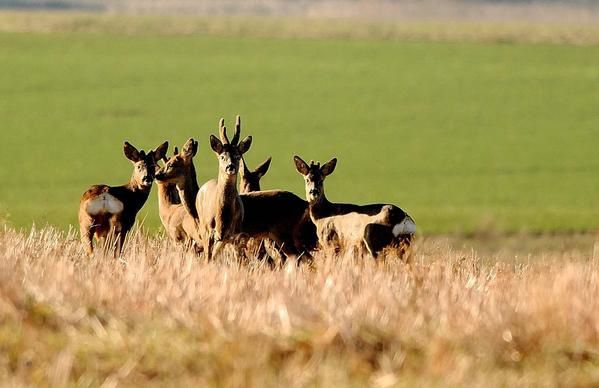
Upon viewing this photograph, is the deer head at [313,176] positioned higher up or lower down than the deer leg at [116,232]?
higher up

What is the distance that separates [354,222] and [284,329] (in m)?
4.48

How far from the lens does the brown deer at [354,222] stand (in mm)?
12086

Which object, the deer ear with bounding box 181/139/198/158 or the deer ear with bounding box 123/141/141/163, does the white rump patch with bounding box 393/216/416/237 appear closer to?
the deer ear with bounding box 181/139/198/158

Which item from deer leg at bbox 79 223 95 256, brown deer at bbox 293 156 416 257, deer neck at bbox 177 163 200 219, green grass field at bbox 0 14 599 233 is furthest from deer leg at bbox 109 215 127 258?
green grass field at bbox 0 14 599 233

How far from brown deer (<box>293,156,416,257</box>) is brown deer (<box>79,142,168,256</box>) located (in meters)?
1.29

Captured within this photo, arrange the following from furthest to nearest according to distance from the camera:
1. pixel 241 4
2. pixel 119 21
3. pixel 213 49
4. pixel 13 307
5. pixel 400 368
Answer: pixel 241 4 < pixel 119 21 < pixel 213 49 < pixel 13 307 < pixel 400 368

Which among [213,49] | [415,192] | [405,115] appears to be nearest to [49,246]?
[415,192]

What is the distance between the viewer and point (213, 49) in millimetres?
75500

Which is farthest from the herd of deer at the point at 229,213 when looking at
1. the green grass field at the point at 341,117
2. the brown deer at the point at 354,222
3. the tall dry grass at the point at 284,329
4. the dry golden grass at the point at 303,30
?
the dry golden grass at the point at 303,30

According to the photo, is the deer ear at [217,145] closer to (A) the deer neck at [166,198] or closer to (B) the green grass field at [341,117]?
(A) the deer neck at [166,198]

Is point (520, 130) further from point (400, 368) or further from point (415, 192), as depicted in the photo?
point (400, 368)

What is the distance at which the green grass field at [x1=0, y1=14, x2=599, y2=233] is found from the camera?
34.9m

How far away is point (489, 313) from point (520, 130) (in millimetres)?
40744

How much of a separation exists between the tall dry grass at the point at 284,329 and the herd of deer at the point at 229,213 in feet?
6.91
